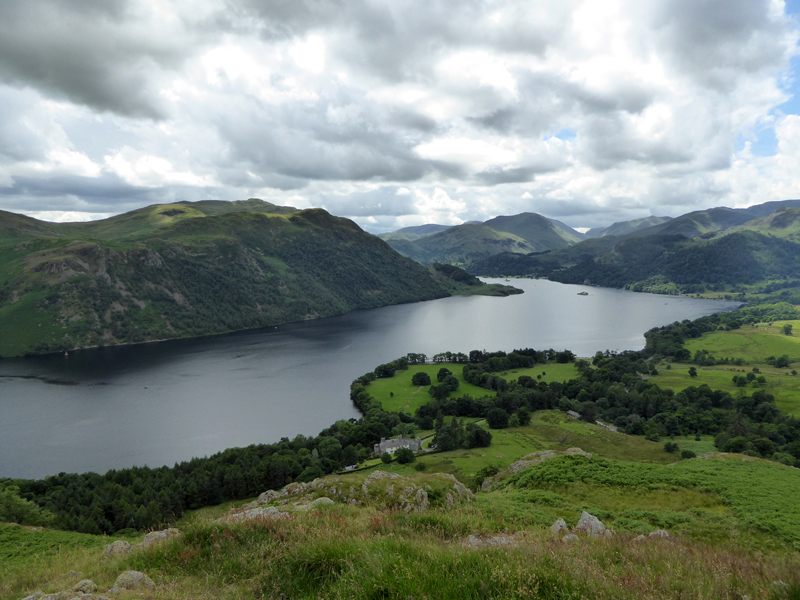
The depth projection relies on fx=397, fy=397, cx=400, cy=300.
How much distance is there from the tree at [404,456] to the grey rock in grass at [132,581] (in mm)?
50998

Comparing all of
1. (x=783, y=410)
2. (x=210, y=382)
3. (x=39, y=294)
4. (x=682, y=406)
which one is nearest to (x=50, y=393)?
(x=210, y=382)

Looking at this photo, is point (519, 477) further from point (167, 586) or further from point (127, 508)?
point (127, 508)

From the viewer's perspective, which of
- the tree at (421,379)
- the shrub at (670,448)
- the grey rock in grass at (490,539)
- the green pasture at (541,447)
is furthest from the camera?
A: the tree at (421,379)

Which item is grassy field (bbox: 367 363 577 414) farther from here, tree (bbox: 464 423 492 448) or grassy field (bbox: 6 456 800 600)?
grassy field (bbox: 6 456 800 600)

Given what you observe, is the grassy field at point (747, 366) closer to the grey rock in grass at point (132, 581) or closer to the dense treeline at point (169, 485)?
the dense treeline at point (169, 485)

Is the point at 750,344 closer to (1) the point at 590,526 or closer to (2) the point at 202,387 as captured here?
(1) the point at 590,526

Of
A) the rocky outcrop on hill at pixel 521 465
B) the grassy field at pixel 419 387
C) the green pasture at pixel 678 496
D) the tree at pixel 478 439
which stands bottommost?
the grassy field at pixel 419 387

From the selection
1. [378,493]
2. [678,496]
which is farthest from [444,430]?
[378,493]

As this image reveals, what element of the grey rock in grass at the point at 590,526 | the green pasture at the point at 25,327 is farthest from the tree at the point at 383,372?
the green pasture at the point at 25,327

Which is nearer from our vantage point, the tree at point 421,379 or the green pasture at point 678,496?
the green pasture at point 678,496

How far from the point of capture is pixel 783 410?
75562 millimetres

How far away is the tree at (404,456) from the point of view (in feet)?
182

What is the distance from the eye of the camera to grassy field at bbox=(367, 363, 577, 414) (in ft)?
294

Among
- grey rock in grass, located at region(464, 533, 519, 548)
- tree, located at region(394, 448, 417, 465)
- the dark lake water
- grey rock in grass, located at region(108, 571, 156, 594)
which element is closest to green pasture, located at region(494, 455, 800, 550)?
grey rock in grass, located at region(464, 533, 519, 548)
